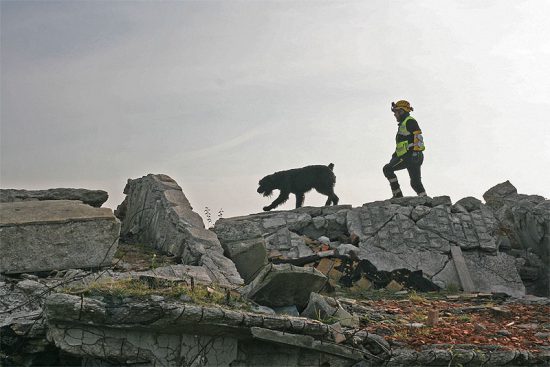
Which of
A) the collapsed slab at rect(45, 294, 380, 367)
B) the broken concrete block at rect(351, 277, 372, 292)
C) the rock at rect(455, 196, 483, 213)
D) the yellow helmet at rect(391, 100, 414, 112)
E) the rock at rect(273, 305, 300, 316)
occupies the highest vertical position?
the yellow helmet at rect(391, 100, 414, 112)

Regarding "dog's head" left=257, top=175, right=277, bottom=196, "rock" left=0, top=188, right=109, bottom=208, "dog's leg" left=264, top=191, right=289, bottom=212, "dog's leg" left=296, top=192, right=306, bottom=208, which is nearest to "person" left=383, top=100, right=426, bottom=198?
"dog's leg" left=296, top=192, right=306, bottom=208

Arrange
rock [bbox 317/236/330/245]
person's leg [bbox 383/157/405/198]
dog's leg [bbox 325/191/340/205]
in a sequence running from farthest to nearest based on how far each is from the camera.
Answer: dog's leg [bbox 325/191/340/205], person's leg [bbox 383/157/405/198], rock [bbox 317/236/330/245]

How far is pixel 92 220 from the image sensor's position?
7.83 meters

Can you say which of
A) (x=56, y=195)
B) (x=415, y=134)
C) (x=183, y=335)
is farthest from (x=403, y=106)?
(x=183, y=335)

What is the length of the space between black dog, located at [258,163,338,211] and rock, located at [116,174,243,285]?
139 inches

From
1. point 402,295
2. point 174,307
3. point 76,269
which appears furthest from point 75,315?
point 402,295

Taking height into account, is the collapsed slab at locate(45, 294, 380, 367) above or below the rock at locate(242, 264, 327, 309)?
below

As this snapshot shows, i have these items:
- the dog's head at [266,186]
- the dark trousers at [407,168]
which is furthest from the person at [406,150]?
the dog's head at [266,186]

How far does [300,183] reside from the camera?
14539mm

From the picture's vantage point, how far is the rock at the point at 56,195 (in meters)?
10.2

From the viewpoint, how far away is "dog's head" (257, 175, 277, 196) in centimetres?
1496

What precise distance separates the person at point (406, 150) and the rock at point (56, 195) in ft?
17.7

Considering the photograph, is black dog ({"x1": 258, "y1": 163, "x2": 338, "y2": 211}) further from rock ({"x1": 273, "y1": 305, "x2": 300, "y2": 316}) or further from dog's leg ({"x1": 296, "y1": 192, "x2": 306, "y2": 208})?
rock ({"x1": 273, "y1": 305, "x2": 300, "y2": 316})

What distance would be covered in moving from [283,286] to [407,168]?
692 centimetres
